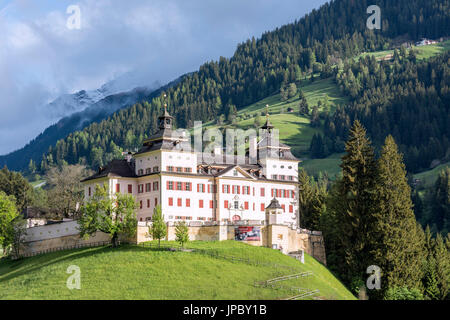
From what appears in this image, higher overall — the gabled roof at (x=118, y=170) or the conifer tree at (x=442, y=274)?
the gabled roof at (x=118, y=170)


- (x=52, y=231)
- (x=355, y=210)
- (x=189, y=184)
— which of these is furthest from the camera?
(x=189, y=184)

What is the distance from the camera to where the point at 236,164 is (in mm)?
105750

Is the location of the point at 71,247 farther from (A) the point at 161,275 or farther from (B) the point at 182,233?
(A) the point at 161,275

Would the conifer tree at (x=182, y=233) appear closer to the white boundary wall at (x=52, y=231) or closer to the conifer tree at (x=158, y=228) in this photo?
the conifer tree at (x=158, y=228)

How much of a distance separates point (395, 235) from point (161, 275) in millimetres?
28436

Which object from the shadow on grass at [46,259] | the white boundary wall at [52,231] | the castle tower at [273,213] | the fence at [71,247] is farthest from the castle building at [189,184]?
the shadow on grass at [46,259]

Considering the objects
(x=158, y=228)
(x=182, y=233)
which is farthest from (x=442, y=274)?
(x=158, y=228)

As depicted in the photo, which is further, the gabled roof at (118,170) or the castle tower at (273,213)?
the gabled roof at (118,170)

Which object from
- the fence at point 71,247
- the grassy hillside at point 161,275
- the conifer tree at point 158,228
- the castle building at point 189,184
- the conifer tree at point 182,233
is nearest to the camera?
the grassy hillside at point 161,275

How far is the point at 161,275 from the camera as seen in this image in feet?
258

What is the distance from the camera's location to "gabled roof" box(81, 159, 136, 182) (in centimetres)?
9925

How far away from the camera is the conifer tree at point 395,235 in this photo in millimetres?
89250

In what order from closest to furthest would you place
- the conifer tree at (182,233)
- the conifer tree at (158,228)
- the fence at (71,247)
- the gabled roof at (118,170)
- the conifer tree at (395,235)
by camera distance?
the conifer tree at (182,233) < the conifer tree at (158,228) < the conifer tree at (395,235) < the fence at (71,247) < the gabled roof at (118,170)
